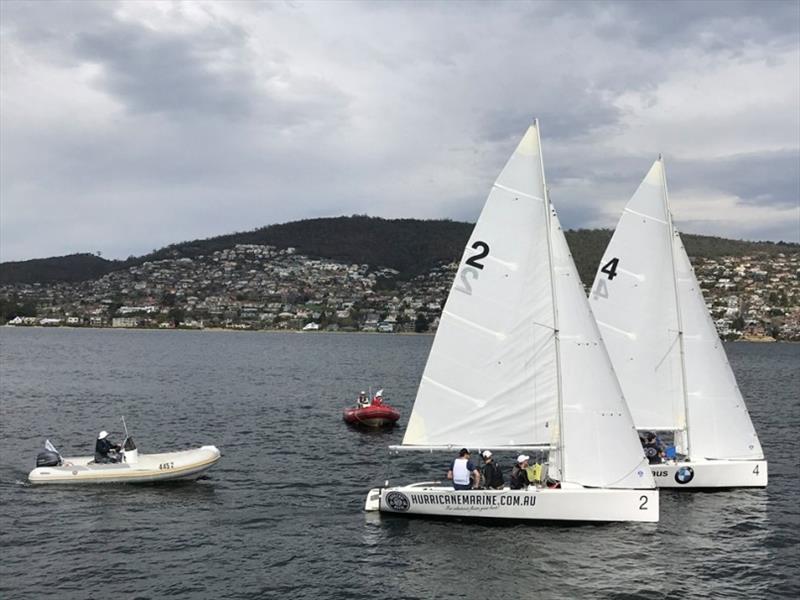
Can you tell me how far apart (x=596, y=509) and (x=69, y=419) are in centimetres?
4032

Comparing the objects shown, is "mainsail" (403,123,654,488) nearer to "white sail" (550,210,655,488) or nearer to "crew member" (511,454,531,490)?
"white sail" (550,210,655,488)

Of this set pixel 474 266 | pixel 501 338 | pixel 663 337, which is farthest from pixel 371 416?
pixel 474 266

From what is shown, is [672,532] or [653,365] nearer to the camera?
[672,532]

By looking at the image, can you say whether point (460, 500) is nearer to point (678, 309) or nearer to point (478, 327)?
point (478, 327)

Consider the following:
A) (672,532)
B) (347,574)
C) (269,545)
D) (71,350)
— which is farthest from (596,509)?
(71,350)

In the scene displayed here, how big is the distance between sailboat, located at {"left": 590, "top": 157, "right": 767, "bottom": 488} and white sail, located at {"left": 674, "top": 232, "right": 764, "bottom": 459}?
40mm

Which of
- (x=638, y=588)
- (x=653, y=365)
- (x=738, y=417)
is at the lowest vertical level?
(x=638, y=588)

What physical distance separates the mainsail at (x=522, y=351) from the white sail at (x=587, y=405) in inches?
1.3

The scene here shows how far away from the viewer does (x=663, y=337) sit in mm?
30125

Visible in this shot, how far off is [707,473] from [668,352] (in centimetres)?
495

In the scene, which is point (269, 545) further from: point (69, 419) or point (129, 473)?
point (69, 419)

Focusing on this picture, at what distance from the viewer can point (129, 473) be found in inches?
1186

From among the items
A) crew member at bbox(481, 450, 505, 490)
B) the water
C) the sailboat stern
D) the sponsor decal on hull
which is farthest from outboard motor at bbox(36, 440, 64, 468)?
crew member at bbox(481, 450, 505, 490)

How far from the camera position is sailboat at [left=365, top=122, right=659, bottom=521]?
23422 millimetres
